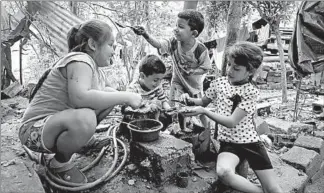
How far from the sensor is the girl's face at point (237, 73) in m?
2.39

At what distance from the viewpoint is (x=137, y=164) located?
255 centimetres

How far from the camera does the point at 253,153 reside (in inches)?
92.4

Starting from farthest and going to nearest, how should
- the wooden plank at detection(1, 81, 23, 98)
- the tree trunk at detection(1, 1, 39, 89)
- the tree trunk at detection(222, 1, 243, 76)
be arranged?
the tree trunk at detection(222, 1, 243, 76)
the wooden plank at detection(1, 81, 23, 98)
the tree trunk at detection(1, 1, 39, 89)

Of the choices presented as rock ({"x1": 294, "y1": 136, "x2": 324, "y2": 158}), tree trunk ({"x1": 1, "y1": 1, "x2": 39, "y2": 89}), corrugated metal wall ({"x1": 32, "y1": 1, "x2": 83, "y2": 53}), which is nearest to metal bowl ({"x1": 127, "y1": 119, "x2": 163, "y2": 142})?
rock ({"x1": 294, "y1": 136, "x2": 324, "y2": 158})

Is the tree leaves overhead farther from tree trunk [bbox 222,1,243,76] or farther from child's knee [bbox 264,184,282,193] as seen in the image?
child's knee [bbox 264,184,282,193]

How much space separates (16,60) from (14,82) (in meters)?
8.25

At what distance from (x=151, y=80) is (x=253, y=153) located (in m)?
1.41

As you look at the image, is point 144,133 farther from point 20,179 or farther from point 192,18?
point 192,18

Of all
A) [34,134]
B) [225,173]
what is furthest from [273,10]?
[34,134]

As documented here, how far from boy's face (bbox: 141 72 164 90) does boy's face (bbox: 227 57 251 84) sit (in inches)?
38.0

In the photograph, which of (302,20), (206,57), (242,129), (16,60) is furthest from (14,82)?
(16,60)

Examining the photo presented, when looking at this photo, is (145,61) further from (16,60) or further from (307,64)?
(16,60)

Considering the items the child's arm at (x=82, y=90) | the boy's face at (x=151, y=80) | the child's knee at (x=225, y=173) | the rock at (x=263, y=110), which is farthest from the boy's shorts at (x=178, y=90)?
the rock at (x=263, y=110)

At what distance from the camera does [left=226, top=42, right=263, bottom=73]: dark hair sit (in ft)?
7.68
